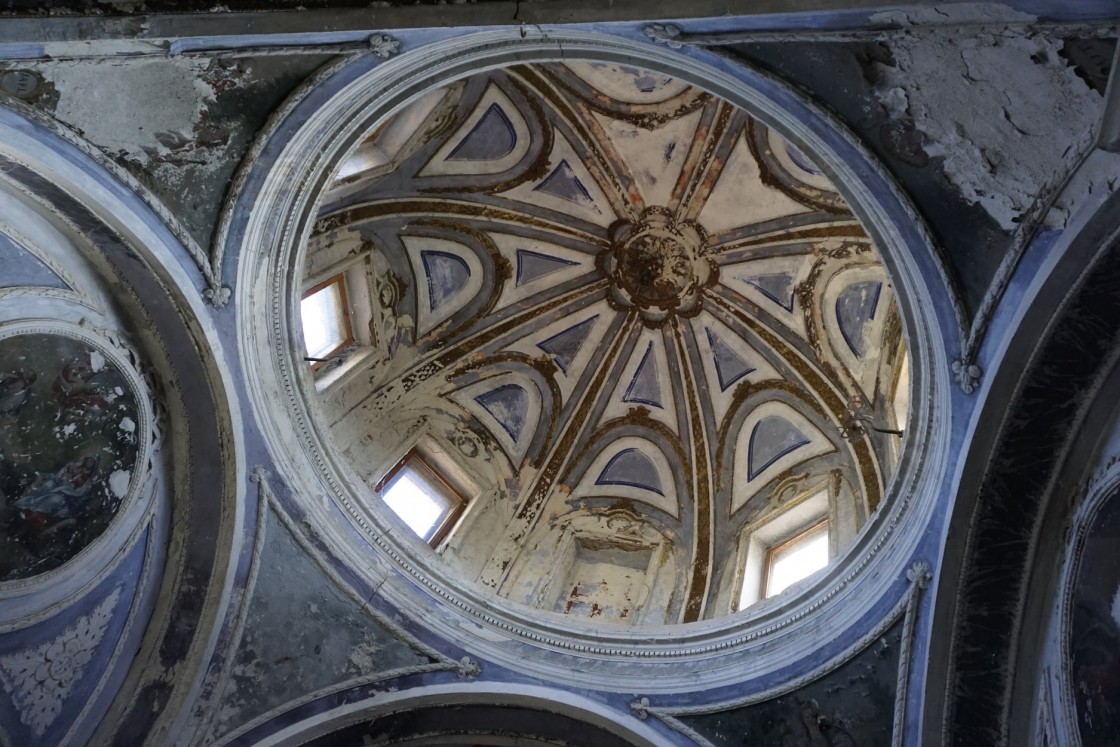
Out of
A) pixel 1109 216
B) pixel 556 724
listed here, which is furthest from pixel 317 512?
pixel 1109 216

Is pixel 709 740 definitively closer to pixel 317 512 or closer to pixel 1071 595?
pixel 1071 595

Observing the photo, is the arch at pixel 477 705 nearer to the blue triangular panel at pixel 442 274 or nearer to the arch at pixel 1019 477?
the arch at pixel 1019 477

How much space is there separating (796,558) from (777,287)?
4106 mm

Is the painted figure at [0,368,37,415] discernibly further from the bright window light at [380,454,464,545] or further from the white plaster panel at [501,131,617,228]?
the white plaster panel at [501,131,617,228]

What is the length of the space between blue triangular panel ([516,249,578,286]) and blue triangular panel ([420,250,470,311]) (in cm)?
83

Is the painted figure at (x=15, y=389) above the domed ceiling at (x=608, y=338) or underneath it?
underneath

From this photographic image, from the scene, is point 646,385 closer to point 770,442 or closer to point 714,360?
point 714,360

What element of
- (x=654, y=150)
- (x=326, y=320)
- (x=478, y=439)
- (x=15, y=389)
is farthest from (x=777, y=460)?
(x=15, y=389)

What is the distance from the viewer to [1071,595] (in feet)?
21.8

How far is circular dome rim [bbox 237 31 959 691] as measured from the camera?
6836 millimetres

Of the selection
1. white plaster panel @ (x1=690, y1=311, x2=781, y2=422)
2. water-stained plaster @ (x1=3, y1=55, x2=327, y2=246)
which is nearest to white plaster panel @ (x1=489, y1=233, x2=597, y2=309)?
white plaster panel @ (x1=690, y1=311, x2=781, y2=422)

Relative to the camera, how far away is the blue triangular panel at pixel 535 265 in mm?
14078

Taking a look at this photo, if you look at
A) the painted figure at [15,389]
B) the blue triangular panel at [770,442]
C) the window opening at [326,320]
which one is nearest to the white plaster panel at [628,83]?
the window opening at [326,320]

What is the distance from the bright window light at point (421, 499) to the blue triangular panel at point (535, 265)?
3277 millimetres
